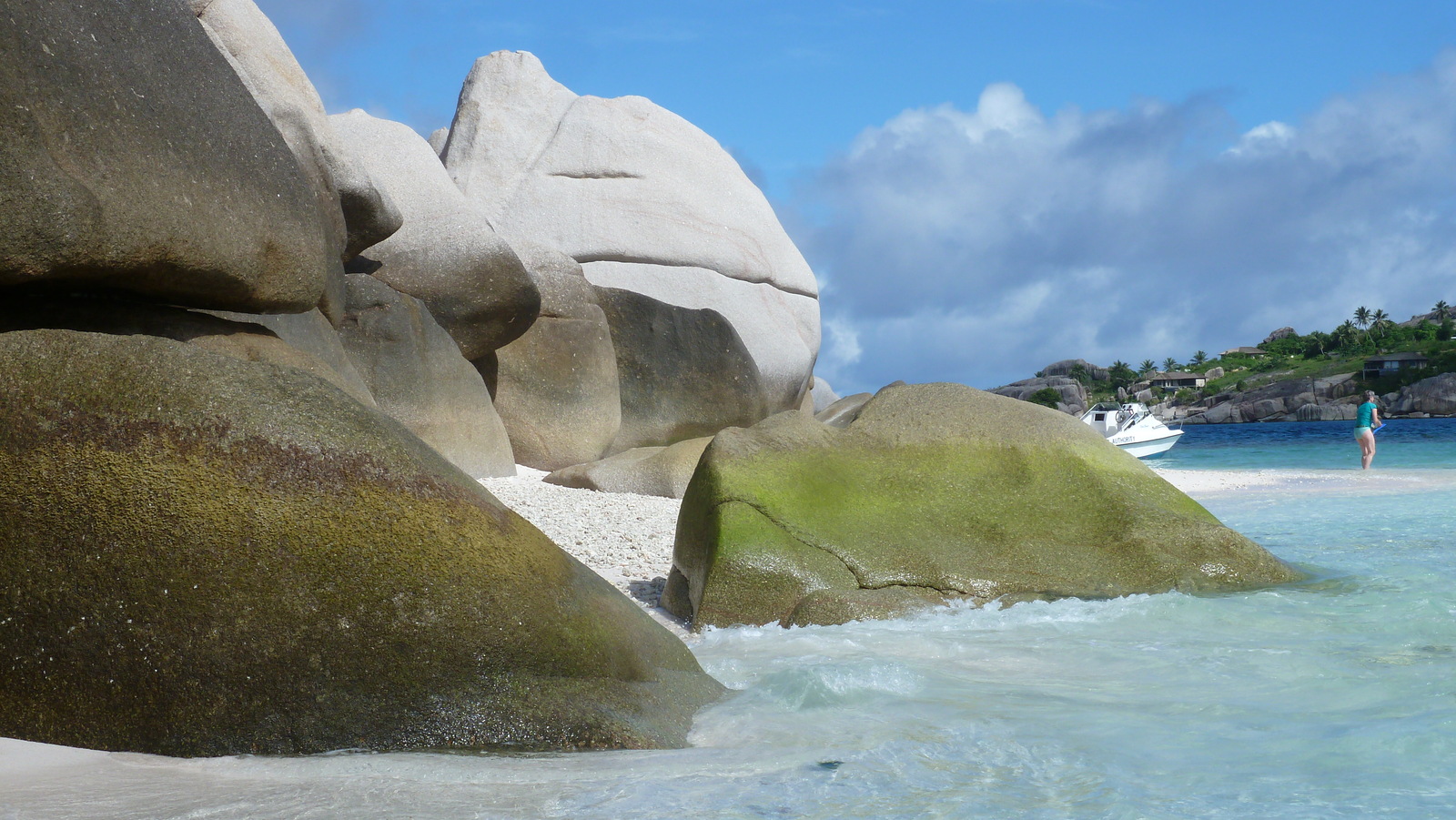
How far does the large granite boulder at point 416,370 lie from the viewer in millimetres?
11422

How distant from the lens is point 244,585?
349cm

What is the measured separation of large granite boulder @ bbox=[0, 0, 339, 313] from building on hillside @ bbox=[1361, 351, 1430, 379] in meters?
89.8

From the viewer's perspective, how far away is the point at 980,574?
21.5 feet

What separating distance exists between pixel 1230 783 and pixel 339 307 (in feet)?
24.9

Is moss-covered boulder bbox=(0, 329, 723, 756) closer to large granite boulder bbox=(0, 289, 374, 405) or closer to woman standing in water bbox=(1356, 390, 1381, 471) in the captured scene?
large granite boulder bbox=(0, 289, 374, 405)

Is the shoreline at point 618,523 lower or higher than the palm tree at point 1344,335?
lower

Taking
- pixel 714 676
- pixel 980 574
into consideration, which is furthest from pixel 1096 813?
pixel 980 574

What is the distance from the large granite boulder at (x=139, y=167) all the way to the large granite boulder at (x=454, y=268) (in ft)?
22.7

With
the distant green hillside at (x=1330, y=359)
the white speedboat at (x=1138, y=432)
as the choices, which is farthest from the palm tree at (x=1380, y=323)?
the white speedboat at (x=1138, y=432)

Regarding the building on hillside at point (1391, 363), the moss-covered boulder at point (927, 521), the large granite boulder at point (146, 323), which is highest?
the building on hillside at point (1391, 363)

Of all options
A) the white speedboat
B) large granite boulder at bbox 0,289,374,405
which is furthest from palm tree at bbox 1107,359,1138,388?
large granite boulder at bbox 0,289,374,405

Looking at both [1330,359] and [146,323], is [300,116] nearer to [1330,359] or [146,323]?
[146,323]

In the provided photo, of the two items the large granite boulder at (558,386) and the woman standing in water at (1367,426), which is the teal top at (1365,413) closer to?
the woman standing in water at (1367,426)

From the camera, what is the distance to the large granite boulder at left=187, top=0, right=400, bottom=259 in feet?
30.5
